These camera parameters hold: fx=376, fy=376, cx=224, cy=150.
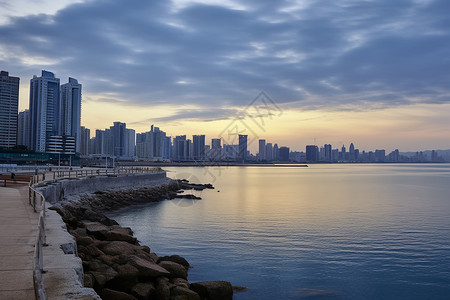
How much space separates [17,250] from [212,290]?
21.0 feet

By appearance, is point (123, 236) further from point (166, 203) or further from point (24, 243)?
point (166, 203)

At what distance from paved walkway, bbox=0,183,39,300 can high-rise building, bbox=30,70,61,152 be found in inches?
7656

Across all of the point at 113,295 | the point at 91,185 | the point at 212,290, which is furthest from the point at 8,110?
the point at 113,295

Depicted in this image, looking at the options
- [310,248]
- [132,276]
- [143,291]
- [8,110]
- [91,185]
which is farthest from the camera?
[8,110]

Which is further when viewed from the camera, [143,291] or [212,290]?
[212,290]

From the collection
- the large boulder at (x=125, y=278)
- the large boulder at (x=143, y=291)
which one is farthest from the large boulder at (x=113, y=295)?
the large boulder at (x=125, y=278)

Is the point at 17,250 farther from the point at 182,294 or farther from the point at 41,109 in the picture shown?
the point at 41,109

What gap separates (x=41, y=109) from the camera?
626 ft

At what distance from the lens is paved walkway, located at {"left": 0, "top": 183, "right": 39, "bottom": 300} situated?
7.09 m

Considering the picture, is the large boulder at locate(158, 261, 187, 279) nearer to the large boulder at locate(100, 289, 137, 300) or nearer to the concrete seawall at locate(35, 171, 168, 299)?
the large boulder at locate(100, 289, 137, 300)

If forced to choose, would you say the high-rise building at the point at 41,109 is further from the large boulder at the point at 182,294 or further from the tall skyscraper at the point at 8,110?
the large boulder at the point at 182,294

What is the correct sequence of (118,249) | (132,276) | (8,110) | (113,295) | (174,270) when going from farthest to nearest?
(8,110) < (118,249) < (174,270) < (132,276) < (113,295)

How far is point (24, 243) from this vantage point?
10.5m

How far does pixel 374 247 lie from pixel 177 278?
1409cm
